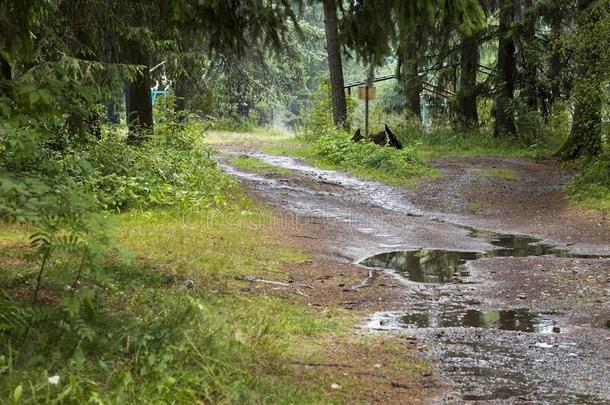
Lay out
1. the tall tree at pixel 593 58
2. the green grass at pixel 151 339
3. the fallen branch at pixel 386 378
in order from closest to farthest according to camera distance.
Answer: the green grass at pixel 151 339
the fallen branch at pixel 386 378
the tall tree at pixel 593 58

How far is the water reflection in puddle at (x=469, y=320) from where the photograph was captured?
695cm

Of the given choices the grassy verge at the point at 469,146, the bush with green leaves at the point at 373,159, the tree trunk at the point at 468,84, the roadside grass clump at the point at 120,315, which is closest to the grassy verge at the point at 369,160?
the bush with green leaves at the point at 373,159

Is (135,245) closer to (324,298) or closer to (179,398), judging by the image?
(324,298)

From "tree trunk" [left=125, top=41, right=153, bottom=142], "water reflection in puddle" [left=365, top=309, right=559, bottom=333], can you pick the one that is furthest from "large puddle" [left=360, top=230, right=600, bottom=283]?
"tree trunk" [left=125, top=41, right=153, bottom=142]

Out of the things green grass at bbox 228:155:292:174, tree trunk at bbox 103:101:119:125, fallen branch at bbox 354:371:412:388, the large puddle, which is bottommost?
the large puddle

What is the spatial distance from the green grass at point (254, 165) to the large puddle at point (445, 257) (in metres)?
8.53

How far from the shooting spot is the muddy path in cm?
555

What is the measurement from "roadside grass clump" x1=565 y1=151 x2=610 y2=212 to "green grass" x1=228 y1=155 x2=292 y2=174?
7347 millimetres

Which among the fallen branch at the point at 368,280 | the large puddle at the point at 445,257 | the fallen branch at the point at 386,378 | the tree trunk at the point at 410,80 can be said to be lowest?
the large puddle at the point at 445,257

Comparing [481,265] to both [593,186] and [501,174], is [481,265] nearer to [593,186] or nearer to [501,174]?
[593,186]

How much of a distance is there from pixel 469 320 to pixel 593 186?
9277 millimetres

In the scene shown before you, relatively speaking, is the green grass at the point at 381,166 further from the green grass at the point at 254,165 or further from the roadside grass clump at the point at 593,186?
the roadside grass clump at the point at 593,186

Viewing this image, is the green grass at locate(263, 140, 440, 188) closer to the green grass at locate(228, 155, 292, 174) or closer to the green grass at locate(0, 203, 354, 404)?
the green grass at locate(228, 155, 292, 174)

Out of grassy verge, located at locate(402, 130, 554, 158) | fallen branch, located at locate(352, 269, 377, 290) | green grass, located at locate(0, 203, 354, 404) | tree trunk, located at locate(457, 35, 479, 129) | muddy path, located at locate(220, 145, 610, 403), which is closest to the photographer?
green grass, located at locate(0, 203, 354, 404)
